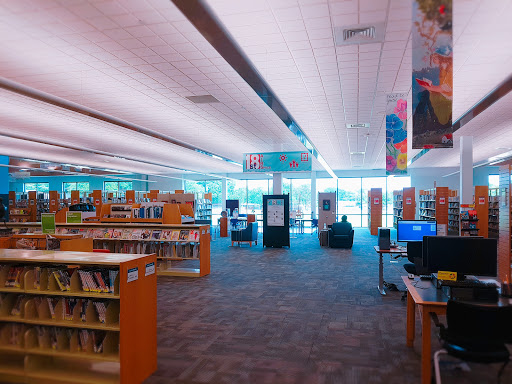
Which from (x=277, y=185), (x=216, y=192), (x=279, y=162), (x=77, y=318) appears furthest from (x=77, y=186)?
(x=77, y=318)

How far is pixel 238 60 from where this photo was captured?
5391mm

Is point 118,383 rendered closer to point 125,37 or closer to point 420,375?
point 420,375

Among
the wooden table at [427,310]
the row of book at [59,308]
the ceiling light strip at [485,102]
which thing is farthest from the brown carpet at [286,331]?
the ceiling light strip at [485,102]

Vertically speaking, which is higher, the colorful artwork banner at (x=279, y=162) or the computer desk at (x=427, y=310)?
the colorful artwork banner at (x=279, y=162)

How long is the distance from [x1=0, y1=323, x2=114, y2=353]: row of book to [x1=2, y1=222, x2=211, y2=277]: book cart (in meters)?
4.57

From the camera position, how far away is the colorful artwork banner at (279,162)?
441 inches

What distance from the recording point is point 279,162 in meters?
11.5

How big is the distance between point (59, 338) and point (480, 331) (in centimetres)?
387

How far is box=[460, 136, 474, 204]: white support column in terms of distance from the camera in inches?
420

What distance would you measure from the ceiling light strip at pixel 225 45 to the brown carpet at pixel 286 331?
3757 millimetres

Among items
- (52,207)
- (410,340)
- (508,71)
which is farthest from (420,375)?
Answer: (52,207)

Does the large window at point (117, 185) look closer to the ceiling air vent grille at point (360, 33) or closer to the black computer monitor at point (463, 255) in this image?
the ceiling air vent grille at point (360, 33)

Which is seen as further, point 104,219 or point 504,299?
point 104,219

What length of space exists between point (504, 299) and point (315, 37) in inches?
141
